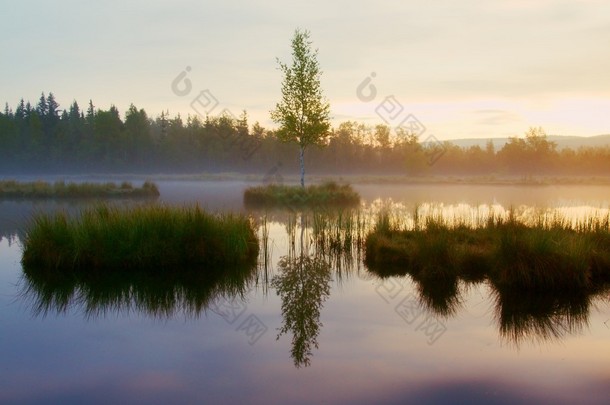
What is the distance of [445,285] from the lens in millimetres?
8469

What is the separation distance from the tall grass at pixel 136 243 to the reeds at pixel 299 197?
1365 cm

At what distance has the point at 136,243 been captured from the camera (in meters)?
9.98

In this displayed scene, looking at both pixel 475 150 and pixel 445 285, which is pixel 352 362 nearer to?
pixel 445 285

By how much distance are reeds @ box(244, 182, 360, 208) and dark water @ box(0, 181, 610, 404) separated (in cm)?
1604

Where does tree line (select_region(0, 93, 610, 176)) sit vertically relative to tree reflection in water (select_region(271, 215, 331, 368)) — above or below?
above

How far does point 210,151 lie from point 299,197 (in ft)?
179

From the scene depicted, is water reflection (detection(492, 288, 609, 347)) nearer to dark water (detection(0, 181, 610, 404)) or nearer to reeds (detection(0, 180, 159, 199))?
dark water (detection(0, 181, 610, 404))

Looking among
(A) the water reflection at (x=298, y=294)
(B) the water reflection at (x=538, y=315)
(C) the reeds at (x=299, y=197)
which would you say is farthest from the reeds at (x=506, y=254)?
(C) the reeds at (x=299, y=197)

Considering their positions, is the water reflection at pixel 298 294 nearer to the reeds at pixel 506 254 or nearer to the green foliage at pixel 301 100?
the reeds at pixel 506 254

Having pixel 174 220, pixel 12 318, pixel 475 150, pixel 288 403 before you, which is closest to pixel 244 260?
pixel 174 220

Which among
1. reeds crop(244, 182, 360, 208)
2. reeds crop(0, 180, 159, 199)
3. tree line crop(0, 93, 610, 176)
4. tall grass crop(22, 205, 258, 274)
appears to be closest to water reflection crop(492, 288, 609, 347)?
tall grass crop(22, 205, 258, 274)

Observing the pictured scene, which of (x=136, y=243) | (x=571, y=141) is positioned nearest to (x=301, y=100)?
(x=136, y=243)

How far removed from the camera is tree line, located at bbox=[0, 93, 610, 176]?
71.6 metres

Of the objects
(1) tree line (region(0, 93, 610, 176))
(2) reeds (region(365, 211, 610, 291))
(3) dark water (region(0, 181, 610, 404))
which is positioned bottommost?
(3) dark water (region(0, 181, 610, 404))
